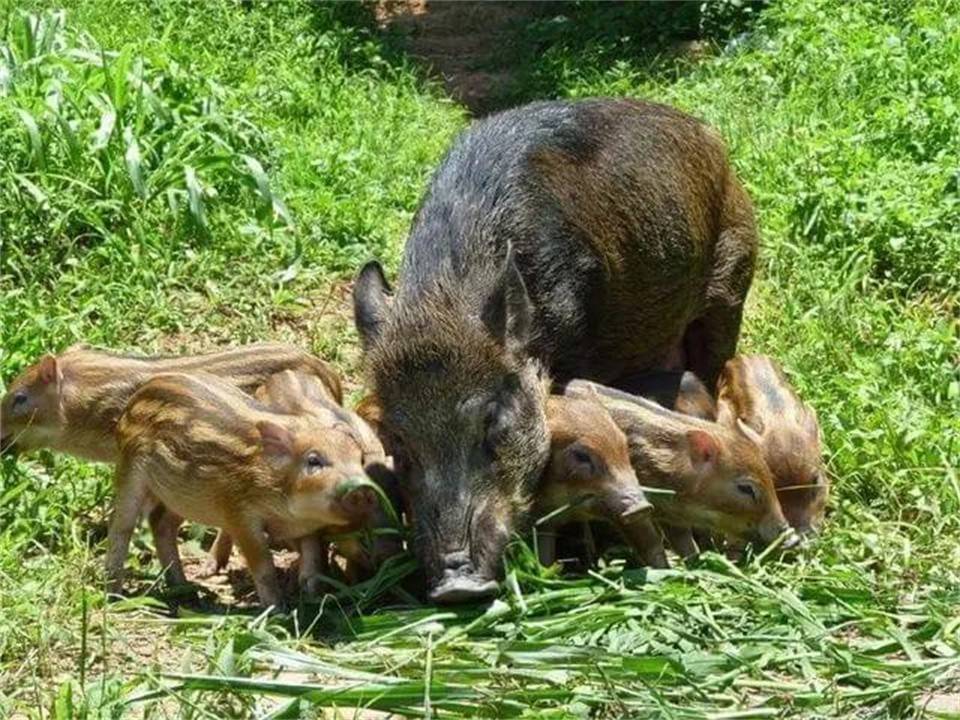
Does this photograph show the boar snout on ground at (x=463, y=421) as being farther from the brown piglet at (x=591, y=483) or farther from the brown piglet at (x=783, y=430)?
the brown piglet at (x=783, y=430)

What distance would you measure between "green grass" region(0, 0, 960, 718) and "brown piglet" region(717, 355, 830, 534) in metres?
0.14

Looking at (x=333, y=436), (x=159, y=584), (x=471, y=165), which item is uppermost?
(x=471, y=165)

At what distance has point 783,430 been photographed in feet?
21.7

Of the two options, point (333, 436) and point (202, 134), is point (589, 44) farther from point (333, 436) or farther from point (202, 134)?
point (333, 436)

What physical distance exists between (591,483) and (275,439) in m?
0.99

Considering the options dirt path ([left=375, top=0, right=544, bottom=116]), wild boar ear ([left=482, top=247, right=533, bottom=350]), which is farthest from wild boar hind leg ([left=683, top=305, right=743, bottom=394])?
dirt path ([left=375, top=0, right=544, bottom=116])

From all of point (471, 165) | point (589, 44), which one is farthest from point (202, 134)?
point (589, 44)

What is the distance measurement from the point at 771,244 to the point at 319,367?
10.0ft

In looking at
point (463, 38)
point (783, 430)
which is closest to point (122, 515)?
point (783, 430)

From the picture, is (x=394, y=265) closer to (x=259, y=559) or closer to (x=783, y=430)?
(x=783, y=430)

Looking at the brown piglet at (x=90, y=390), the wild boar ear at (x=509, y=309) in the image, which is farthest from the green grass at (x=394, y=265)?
the wild boar ear at (x=509, y=309)

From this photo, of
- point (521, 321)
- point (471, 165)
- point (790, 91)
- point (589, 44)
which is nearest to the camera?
point (521, 321)

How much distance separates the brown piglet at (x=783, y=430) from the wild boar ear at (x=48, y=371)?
7.28ft

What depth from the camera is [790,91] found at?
1073cm
